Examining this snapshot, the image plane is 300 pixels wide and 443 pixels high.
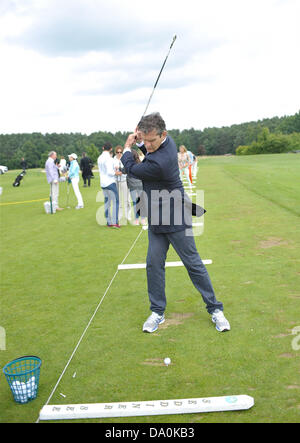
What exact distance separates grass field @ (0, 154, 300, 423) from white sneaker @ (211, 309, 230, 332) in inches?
3.7

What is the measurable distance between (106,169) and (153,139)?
7.21 metres

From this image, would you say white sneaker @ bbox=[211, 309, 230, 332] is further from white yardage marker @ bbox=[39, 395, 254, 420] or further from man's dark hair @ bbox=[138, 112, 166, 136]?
man's dark hair @ bbox=[138, 112, 166, 136]

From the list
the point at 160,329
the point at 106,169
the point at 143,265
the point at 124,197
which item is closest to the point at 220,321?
the point at 160,329

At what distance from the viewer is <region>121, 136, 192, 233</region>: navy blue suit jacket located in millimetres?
4352

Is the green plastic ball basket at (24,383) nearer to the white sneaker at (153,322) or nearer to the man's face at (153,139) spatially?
the white sneaker at (153,322)

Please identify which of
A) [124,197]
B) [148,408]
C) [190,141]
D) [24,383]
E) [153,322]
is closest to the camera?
[148,408]

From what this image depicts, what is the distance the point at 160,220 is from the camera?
4.58 m

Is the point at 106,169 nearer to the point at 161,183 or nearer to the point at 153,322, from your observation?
the point at 161,183

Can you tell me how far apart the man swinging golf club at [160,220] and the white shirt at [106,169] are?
21.4 feet

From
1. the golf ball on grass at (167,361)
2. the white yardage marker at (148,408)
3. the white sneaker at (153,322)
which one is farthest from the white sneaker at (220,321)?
the white yardage marker at (148,408)

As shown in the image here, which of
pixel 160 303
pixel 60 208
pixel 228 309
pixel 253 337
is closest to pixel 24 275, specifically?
pixel 160 303

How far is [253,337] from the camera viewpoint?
4375 millimetres
